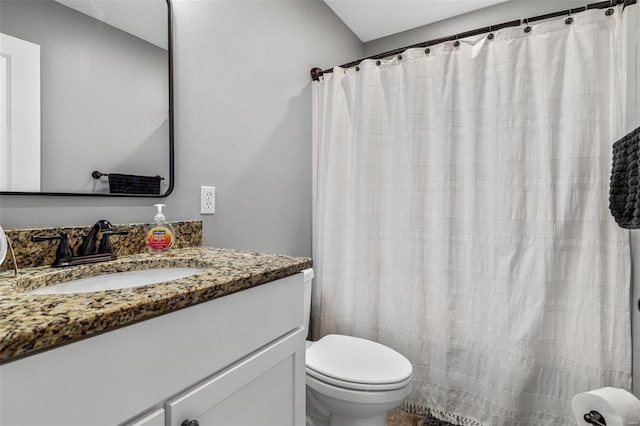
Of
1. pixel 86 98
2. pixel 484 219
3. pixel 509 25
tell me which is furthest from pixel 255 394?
pixel 509 25

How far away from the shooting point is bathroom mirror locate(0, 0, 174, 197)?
86 cm

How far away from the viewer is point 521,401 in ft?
4.75

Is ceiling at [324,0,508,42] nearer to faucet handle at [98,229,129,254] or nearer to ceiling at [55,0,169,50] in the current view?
ceiling at [55,0,169,50]

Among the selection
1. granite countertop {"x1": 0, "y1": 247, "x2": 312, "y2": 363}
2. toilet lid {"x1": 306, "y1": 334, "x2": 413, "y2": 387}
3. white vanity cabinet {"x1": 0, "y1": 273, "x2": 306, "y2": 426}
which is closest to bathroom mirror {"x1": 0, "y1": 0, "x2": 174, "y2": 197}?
granite countertop {"x1": 0, "y1": 247, "x2": 312, "y2": 363}

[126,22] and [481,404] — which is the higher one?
[126,22]

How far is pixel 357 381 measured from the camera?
3.98ft

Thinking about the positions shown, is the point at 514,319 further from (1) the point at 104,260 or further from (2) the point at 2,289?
(2) the point at 2,289

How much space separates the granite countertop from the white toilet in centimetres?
60

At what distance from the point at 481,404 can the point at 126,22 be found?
215 cm

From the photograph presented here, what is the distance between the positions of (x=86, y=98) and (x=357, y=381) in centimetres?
133

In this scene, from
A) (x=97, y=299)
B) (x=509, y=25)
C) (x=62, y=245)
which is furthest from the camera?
(x=509, y=25)

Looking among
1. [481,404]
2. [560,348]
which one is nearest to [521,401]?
[481,404]

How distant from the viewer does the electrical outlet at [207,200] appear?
1315 millimetres

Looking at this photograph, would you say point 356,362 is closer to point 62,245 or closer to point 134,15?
point 62,245
